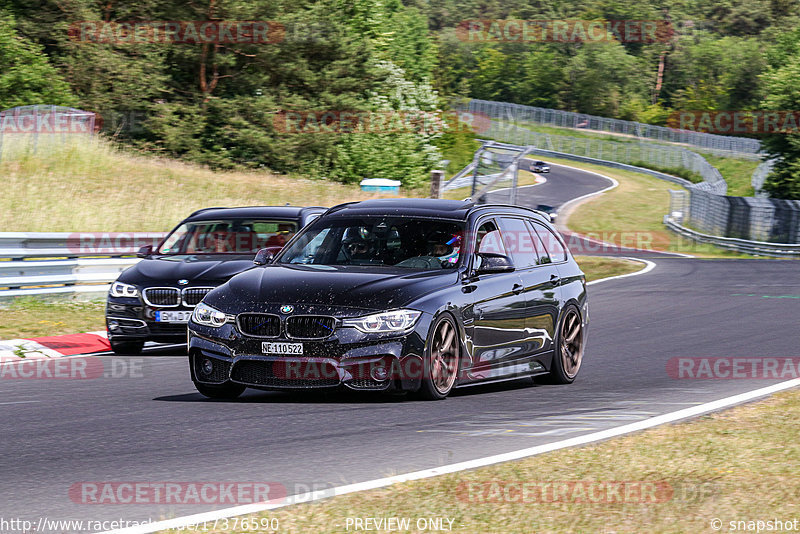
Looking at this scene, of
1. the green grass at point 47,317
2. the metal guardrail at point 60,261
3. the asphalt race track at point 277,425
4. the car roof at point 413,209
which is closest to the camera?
the asphalt race track at point 277,425

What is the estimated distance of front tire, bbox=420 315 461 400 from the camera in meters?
8.62

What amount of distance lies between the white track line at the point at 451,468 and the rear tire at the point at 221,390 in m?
2.74

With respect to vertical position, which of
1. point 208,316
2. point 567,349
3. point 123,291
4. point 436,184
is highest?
point 208,316

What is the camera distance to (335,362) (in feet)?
27.3

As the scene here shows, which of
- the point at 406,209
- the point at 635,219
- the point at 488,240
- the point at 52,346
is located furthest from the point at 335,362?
the point at 635,219

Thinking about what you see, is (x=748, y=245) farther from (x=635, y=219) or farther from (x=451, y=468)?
(x=451, y=468)

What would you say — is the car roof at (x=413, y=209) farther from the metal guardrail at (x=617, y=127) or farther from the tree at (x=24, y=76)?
the metal guardrail at (x=617, y=127)

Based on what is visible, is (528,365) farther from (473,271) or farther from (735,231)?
(735,231)

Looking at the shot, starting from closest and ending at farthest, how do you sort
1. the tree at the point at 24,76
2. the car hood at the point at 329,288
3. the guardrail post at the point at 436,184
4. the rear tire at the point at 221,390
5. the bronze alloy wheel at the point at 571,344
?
the car hood at the point at 329,288 < the rear tire at the point at 221,390 < the bronze alloy wheel at the point at 571,344 < the guardrail post at the point at 436,184 < the tree at the point at 24,76

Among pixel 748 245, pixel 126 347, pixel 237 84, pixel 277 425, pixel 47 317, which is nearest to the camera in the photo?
pixel 277 425

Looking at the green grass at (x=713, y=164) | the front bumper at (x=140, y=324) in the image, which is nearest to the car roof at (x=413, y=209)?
the front bumper at (x=140, y=324)

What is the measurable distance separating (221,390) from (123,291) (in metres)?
4.58

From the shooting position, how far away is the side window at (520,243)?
1043 centimetres

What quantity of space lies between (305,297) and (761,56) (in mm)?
112412
